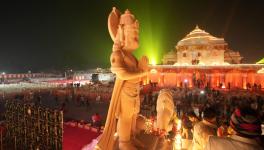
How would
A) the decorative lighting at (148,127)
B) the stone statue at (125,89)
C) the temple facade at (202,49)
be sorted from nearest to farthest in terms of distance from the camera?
the stone statue at (125,89) < the decorative lighting at (148,127) < the temple facade at (202,49)

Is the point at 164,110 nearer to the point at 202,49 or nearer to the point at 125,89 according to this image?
the point at 125,89

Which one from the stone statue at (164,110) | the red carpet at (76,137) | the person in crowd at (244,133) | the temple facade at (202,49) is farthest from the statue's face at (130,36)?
the temple facade at (202,49)

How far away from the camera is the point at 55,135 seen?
19.8ft

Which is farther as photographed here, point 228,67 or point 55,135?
point 228,67

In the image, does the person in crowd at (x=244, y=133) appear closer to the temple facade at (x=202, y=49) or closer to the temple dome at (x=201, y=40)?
the temple facade at (x=202, y=49)

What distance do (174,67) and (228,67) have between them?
268 inches

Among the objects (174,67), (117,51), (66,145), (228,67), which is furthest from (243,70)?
(117,51)

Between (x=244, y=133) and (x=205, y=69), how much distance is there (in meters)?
27.5

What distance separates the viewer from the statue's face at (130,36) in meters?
4.18

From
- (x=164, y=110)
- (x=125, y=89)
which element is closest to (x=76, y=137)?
(x=164, y=110)

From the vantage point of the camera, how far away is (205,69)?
2850 centimetres

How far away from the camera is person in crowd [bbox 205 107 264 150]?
89.2 inches

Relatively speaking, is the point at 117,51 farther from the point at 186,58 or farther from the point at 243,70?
the point at 186,58

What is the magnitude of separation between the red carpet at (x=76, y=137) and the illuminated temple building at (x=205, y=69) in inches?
754
